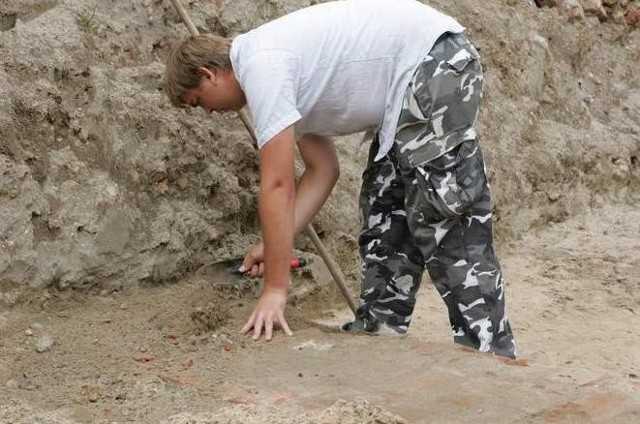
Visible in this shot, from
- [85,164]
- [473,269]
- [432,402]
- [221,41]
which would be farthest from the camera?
[85,164]

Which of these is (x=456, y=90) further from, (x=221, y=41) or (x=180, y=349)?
(x=180, y=349)

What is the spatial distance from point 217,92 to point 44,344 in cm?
99

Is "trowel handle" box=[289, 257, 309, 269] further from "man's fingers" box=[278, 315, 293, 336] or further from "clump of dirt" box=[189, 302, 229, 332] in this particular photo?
"man's fingers" box=[278, 315, 293, 336]

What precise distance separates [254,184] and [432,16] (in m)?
1.44

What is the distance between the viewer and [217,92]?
3.28m

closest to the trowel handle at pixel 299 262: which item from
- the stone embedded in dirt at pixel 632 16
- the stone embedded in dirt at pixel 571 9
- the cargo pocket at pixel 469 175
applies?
the cargo pocket at pixel 469 175

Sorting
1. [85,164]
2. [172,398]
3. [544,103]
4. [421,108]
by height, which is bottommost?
[544,103]

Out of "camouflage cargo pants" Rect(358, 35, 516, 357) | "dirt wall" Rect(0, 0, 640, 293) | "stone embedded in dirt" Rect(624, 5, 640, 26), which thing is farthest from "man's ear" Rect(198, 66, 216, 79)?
"stone embedded in dirt" Rect(624, 5, 640, 26)

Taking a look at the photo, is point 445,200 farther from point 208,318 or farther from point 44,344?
point 44,344

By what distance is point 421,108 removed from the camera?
334 centimetres

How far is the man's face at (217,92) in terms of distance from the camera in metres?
3.25

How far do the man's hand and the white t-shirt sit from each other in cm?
51

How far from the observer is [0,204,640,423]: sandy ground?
2865 mm

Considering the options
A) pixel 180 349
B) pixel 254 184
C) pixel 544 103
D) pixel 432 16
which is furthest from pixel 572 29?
pixel 180 349
